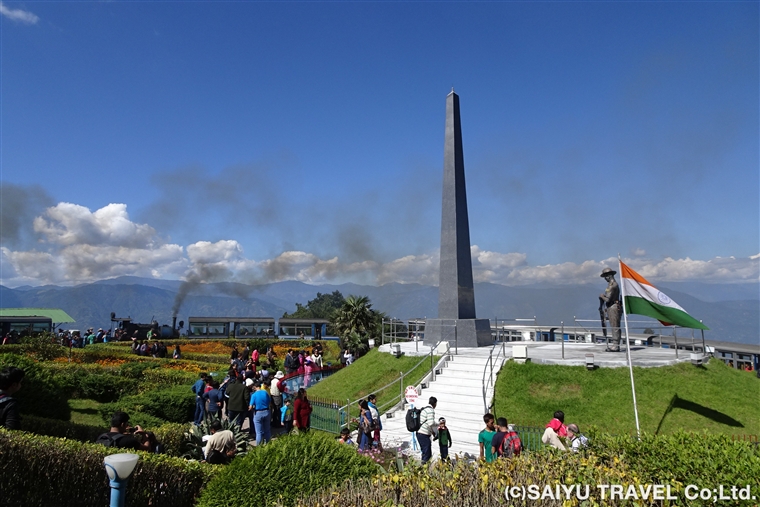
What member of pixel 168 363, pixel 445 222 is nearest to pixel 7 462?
pixel 445 222

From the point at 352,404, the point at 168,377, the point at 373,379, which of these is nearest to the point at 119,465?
the point at 352,404

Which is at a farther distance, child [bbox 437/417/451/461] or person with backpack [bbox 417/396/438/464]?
person with backpack [bbox 417/396/438/464]

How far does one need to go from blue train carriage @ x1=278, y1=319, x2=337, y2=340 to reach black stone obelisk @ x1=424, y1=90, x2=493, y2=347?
28.6 metres

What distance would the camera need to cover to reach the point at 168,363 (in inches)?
965

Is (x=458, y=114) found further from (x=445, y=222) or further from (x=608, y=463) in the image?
(x=608, y=463)

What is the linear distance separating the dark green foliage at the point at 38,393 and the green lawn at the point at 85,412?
2.47m

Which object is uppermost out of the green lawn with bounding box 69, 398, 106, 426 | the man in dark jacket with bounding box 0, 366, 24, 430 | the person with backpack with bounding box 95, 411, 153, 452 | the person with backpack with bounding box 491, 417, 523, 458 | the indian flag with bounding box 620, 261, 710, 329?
the indian flag with bounding box 620, 261, 710, 329

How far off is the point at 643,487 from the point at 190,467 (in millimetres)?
6410

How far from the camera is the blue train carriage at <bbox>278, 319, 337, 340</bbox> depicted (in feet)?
157

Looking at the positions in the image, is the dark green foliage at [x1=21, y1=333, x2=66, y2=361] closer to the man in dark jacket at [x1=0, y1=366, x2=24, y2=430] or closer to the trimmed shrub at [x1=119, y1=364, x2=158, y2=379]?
the trimmed shrub at [x1=119, y1=364, x2=158, y2=379]

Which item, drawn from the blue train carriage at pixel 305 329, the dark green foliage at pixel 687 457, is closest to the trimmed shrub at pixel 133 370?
the dark green foliage at pixel 687 457

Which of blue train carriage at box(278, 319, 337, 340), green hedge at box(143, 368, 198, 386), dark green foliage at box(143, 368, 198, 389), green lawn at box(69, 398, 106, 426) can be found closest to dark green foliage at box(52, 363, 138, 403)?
green lawn at box(69, 398, 106, 426)

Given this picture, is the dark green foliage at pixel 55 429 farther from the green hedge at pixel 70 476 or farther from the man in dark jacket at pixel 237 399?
the man in dark jacket at pixel 237 399

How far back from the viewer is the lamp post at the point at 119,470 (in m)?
4.55
